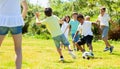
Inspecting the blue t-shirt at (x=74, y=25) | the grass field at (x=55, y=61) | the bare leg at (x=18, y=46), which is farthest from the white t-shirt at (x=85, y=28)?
the bare leg at (x=18, y=46)

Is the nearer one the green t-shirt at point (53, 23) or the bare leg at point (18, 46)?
the bare leg at point (18, 46)

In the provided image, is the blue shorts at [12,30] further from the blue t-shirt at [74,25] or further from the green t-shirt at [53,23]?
the blue t-shirt at [74,25]

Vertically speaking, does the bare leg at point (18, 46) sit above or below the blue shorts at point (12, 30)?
below

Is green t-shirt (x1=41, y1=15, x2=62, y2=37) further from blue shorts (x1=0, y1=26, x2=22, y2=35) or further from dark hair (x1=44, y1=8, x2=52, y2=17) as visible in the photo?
blue shorts (x1=0, y1=26, x2=22, y2=35)

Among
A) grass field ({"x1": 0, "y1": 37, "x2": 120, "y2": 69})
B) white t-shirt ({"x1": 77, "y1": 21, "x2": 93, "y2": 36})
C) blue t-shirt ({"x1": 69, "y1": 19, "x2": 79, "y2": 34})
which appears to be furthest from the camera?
blue t-shirt ({"x1": 69, "y1": 19, "x2": 79, "y2": 34})

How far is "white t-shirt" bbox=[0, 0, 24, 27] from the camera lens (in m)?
6.00

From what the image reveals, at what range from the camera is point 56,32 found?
1109 cm

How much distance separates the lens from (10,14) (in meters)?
6.04

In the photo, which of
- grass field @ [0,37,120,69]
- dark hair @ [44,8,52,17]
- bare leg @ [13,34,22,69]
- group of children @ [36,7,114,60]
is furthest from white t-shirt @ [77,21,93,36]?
bare leg @ [13,34,22,69]

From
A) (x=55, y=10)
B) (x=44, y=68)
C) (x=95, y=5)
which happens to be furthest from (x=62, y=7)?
(x=44, y=68)

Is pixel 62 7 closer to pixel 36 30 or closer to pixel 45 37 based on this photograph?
pixel 36 30

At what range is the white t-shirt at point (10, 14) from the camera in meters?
6.00

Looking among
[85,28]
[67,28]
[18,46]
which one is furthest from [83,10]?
[18,46]

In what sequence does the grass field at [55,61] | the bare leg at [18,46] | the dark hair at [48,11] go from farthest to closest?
the dark hair at [48,11] < the grass field at [55,61] < the bare leg at [18,46]
